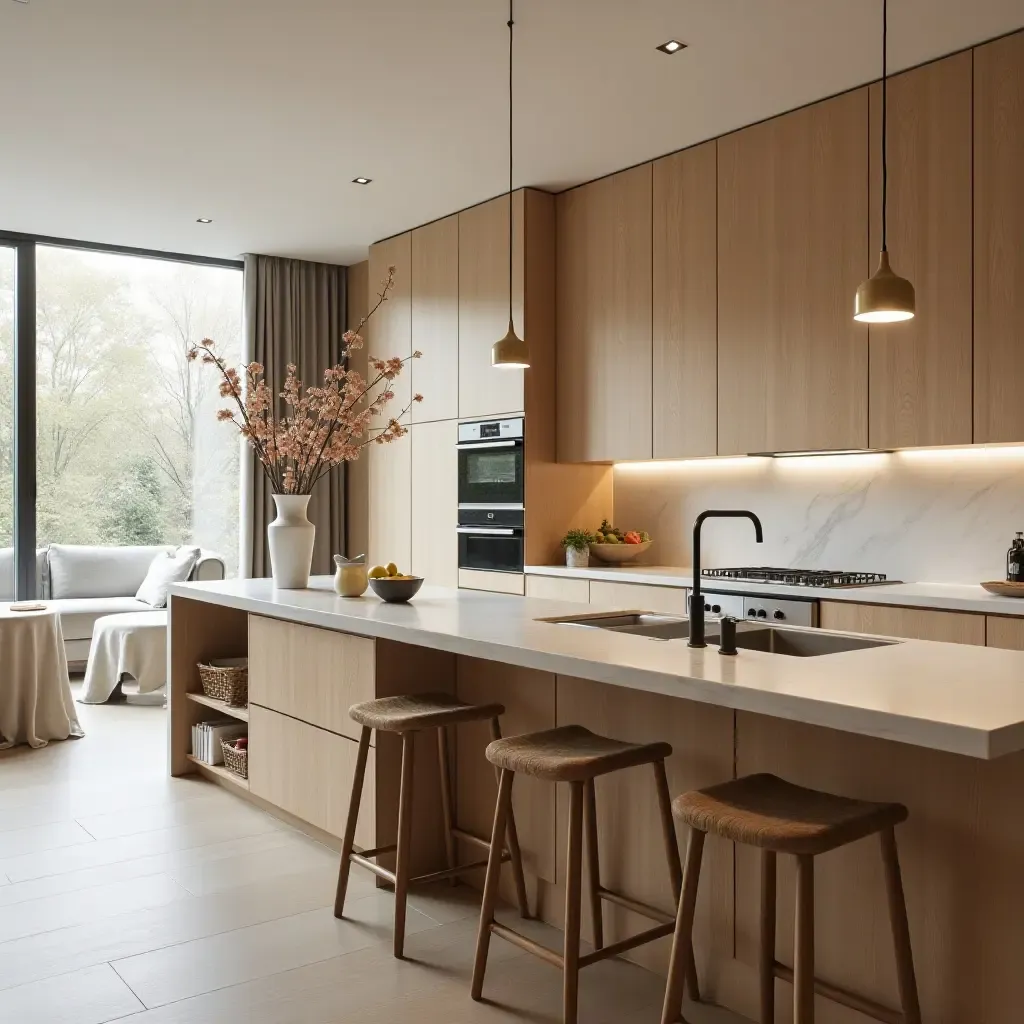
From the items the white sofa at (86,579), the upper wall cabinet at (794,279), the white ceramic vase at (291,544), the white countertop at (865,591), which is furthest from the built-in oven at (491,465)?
the white sofa at (86,579)

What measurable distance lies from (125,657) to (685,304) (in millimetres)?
3600

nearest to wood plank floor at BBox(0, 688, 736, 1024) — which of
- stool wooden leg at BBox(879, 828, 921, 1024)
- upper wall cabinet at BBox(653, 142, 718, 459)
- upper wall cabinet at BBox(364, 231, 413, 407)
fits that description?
stool wooden leg at BBox(879, 828, 921, 1024)

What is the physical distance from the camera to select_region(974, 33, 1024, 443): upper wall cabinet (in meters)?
3.44

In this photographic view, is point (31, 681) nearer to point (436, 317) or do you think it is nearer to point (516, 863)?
point (436, 317)

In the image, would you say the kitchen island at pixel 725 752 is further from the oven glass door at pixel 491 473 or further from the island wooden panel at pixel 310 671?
the oven glass door at pixel 491 473

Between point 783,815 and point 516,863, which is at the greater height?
A: point 783,815

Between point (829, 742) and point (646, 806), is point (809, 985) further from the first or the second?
point (646, 806)

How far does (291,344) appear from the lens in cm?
691

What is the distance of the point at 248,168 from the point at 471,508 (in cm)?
200

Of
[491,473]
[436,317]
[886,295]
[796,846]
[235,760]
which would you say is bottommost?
[235,760]

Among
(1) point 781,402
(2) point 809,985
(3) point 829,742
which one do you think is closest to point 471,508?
(1) point 781,402

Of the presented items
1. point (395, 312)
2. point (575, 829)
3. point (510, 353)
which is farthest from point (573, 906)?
point (395, 312)

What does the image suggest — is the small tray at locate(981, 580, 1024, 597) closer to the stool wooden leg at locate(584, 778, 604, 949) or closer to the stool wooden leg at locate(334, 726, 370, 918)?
the stool wooden leg at locate(584, 778, 604, 949)

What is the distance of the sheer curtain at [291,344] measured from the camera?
6676 mm
